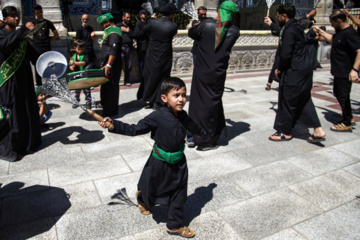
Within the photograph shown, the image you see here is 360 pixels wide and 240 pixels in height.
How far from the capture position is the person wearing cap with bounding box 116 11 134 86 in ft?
25.8

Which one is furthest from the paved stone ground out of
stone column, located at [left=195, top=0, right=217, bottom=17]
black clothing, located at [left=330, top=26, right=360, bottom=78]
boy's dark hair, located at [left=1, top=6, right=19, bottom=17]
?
stone column, located at [left=195, top=0, right=217, bottom=17]

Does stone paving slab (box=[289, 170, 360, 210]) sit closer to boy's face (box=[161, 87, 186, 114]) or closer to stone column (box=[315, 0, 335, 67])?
boy's face (box=[161, 87, 186, 114])

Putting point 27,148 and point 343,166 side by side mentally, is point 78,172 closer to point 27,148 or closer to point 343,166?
point 27,148

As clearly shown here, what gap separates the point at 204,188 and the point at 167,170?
96 cm

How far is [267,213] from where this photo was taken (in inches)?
117

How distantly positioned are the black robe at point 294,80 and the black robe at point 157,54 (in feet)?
7.13

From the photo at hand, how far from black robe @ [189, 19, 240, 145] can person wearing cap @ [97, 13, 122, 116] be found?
1.75 metres

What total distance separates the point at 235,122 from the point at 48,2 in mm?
5665

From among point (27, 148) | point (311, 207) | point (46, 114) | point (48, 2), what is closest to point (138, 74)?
point (48, 2)

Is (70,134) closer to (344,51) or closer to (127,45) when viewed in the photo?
(127,45)

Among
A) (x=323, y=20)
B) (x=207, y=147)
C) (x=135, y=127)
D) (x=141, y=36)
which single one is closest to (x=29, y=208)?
(x=135, y=127)

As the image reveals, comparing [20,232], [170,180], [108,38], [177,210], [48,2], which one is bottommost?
[20,232]

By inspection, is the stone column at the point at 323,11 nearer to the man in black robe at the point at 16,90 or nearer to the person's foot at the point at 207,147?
the person's foot at the point at 207,147

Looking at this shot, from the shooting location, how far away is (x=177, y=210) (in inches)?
102
